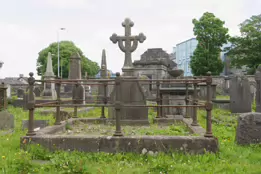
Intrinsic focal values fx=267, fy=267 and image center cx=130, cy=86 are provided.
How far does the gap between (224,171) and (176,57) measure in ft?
211

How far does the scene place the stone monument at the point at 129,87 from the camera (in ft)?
23.9

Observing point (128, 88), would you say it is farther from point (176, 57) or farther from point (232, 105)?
point (176, 57)

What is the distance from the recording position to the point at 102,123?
24.3 ft

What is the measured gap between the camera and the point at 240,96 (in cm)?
1197

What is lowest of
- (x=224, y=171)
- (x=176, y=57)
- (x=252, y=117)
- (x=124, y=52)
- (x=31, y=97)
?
(x=224, y=171)

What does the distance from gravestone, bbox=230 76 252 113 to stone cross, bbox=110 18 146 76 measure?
6.44 metres

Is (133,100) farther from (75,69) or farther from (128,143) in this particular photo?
(75,69)

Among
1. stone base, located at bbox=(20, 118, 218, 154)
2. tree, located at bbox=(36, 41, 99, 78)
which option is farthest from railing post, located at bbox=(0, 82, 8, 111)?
tree, located at bbox=(36, 41, 99, 78)

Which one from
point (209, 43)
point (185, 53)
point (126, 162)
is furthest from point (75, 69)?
point (185, 53)

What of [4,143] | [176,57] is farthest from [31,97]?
[176,57]

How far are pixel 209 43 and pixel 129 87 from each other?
32.4 metres

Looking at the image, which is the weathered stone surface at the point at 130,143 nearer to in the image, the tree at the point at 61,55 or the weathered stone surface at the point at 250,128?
the weathered stone surface at the point at 250,128

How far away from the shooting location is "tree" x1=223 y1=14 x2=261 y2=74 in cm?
3425

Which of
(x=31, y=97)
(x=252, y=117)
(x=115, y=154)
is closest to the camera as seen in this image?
(x=115, y=154)
